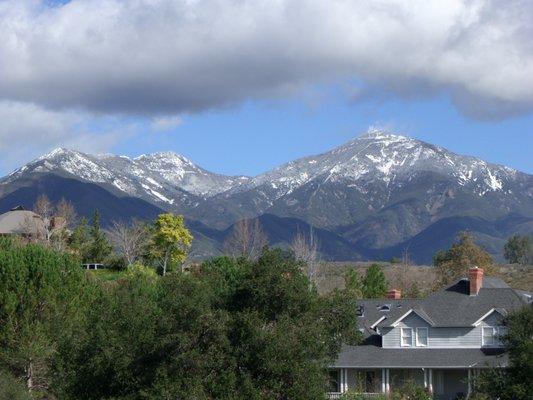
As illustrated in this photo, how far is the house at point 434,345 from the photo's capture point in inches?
2325

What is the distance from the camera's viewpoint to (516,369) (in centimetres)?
3744

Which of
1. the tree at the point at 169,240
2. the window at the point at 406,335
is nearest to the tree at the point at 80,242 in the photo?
the tree at the point at 169,240

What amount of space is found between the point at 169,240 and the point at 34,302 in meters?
44.4

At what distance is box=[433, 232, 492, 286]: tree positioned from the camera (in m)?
95.6

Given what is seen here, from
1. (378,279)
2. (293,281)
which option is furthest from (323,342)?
(378,279)

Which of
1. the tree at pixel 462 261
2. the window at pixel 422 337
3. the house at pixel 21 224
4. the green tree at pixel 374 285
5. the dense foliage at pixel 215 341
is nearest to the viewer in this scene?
the dense foliage at pixel 215 341

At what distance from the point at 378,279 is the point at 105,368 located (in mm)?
54476

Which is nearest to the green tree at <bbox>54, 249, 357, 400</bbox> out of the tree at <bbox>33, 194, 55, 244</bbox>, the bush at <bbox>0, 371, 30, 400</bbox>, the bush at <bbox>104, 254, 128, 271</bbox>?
the bush at <bbox>0, 371, 30, 400</bbox>

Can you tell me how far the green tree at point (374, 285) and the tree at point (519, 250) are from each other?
86577mm

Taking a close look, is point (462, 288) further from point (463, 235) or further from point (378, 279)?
point (463, 235)

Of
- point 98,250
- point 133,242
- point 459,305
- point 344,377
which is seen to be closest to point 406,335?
point 459,305

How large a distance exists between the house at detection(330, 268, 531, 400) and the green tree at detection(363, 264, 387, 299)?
23942mm

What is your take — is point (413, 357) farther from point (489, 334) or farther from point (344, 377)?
point (489, 334)

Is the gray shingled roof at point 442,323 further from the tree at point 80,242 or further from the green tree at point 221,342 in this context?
the tree at point 80,242
